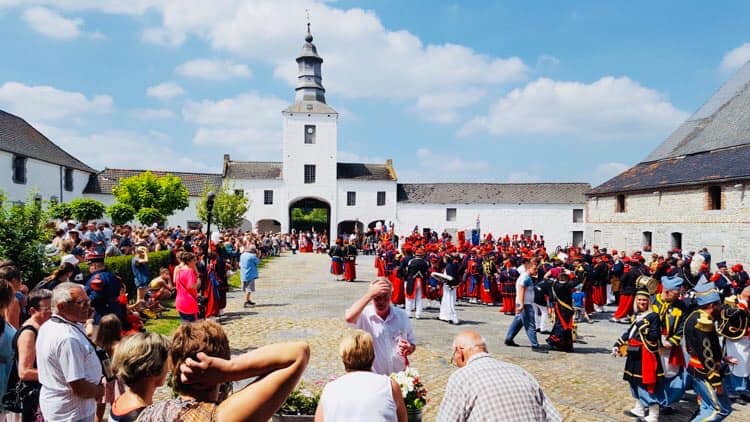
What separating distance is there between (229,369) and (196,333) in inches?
8.9

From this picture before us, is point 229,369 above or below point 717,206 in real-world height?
below

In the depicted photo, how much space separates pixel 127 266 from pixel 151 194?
2395cm

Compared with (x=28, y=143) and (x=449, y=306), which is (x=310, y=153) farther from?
(x=449, y=306)

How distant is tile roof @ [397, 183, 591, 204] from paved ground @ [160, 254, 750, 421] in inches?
1260

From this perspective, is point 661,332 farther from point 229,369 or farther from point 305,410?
point 229,369

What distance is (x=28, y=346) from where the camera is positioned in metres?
4.12

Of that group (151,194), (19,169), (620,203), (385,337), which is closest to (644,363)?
(385,337)

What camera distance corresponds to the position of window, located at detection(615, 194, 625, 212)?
3178 centimetres

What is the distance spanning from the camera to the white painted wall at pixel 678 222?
2320cm

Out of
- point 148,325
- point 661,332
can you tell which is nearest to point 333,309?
point 148,325

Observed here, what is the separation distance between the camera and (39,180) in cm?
3406

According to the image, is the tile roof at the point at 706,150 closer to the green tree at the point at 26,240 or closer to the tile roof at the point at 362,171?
the tile roof at the point at 362,171

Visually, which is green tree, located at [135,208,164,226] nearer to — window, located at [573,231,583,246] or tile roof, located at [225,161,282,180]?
tile roof, located at [225,161,282,180]

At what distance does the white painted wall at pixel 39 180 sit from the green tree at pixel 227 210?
969 cm
